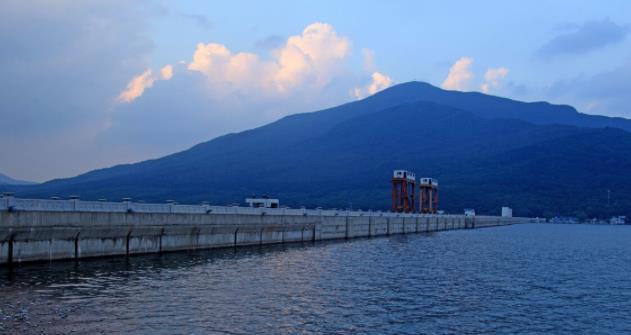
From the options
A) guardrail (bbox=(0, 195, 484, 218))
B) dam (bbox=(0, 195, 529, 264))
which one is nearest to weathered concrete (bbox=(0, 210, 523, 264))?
dam (bbox=(0, 195, 529, 264))

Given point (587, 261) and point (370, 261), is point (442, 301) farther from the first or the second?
point (587, 261)

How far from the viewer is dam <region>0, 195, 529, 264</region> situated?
1497 inches

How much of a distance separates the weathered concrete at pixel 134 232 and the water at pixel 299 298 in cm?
162

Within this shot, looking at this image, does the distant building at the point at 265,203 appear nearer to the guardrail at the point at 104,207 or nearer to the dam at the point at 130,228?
the dam at the point at 130,228

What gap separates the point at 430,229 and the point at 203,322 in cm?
12814

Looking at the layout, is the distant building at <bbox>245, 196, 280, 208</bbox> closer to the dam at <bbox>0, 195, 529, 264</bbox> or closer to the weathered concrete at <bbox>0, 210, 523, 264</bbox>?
the weathered concrete at <bbox>0, 210, 523, 264</bbox>

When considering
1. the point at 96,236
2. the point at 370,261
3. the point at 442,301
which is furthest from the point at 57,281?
the point at 370,261

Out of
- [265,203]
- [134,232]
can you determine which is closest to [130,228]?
[134,232]

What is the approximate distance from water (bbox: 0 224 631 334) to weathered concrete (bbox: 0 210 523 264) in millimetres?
1625

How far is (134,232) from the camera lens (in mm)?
48594

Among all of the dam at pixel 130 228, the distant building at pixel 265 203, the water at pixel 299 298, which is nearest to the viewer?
the water at pixel 299 298

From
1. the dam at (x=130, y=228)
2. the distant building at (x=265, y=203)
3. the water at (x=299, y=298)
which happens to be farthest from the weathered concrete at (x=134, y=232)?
the distant building at (x=265, y=203)

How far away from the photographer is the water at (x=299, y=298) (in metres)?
25.0

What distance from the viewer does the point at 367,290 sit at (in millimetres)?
35781
